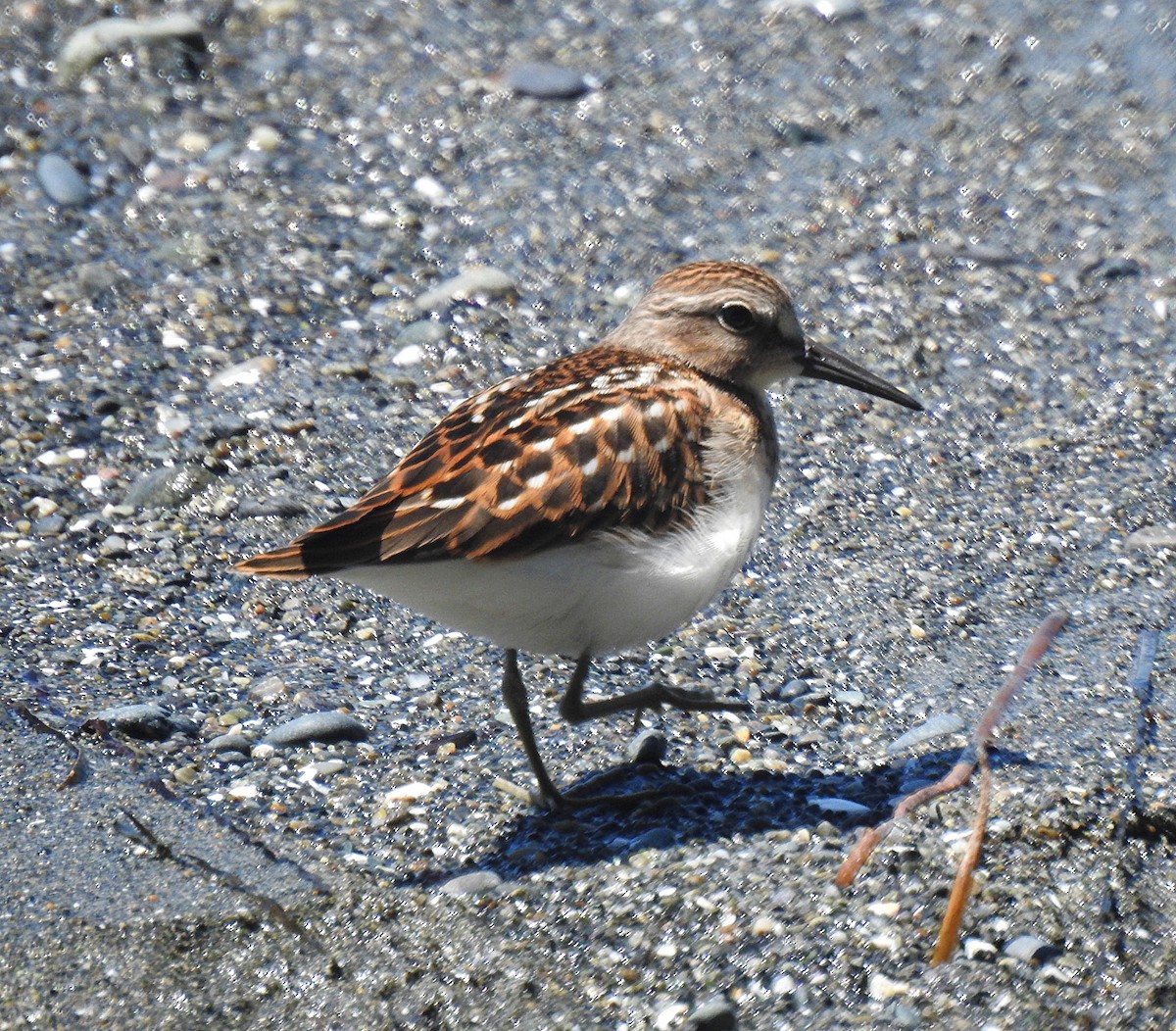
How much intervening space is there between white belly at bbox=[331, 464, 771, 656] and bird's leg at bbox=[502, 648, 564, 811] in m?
0.19

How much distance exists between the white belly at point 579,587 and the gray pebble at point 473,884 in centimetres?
57

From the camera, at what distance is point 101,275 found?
21.1ft

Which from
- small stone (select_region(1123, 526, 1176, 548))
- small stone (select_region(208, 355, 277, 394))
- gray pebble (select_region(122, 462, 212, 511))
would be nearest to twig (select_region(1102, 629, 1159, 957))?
small stone (select_region(1123, 526, 1176, 548))

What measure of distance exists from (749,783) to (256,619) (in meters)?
1.67

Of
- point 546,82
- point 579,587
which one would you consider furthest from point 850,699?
point 546,82

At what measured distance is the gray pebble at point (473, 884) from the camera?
3.85m

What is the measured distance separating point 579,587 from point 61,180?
164 inches

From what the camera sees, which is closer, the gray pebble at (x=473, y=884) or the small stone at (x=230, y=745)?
the gray pebble at (x=473, y=884)

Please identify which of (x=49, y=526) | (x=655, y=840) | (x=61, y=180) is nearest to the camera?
(x=655, y=840)

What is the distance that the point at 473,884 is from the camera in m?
3.88

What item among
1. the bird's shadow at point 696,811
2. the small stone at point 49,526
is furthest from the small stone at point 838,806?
the small stone at point 49,526

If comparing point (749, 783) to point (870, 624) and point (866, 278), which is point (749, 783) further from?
point (866, 278)

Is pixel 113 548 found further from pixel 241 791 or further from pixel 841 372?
pixel 841 372

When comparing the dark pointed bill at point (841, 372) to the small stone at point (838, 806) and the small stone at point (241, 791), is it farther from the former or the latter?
the small stone at point (241, 791)
